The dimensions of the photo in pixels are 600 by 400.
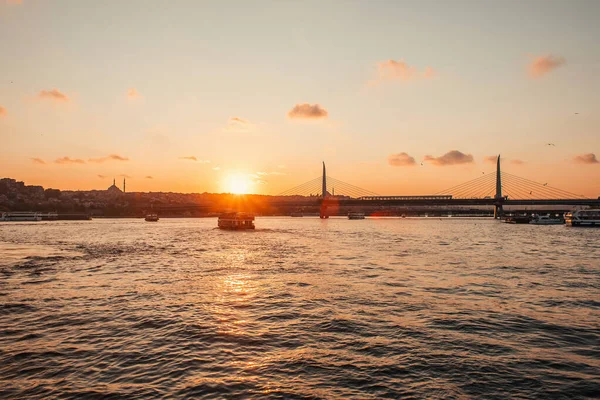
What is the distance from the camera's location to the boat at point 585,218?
122219 mm

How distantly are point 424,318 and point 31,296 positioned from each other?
22.7m

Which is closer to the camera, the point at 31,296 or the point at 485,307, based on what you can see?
the point at 485,307

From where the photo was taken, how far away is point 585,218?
407 feet

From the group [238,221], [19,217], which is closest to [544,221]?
[238,221]

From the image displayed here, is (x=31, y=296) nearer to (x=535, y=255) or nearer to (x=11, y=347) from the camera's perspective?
(x=11, y=347)

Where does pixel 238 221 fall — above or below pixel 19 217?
above

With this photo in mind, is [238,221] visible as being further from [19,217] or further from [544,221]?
[19,217]

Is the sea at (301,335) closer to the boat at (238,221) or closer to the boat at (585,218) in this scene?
the boat at (238,221)

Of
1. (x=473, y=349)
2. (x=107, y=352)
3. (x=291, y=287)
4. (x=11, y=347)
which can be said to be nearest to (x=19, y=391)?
(x=107, y=352)

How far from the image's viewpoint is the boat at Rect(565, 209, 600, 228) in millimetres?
122219

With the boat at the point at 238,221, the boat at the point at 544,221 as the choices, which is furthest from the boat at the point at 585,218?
the boat at the point at 238,221

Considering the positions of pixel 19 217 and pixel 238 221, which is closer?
pixel 238 221

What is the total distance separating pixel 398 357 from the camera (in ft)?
43.2

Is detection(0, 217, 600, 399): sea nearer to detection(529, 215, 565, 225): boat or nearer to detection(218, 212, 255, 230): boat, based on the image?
detection(218, 212, 255, 230): boat
